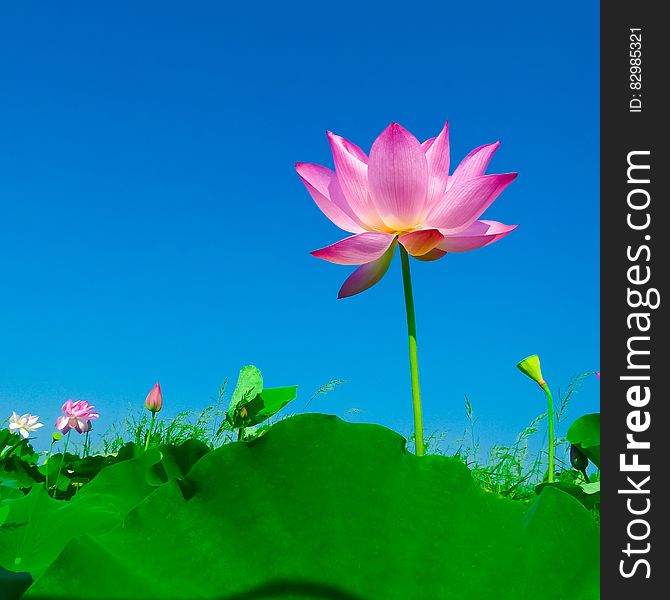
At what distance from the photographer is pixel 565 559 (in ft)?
1.80

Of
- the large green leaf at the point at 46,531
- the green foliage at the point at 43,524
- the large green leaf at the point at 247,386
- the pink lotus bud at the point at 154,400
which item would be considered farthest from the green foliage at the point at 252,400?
the large green leaf at the point at 46,531

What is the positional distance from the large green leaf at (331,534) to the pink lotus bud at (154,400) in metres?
1.63

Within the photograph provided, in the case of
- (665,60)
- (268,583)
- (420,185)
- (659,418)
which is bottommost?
(268,583)

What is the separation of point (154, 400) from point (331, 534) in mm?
1688

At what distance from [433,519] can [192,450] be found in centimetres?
69

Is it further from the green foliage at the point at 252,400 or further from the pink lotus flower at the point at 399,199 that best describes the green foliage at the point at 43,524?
the green foliage at the point at 252,400

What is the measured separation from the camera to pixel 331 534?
19.6 inches

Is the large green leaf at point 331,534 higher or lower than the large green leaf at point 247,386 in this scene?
lower

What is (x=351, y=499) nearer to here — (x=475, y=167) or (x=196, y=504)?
(x=196, y=504)

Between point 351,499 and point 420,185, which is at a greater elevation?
point 420,185

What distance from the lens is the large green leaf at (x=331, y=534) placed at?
1.56ft

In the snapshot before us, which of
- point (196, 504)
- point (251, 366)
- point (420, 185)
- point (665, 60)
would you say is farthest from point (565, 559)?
point (251, 366)

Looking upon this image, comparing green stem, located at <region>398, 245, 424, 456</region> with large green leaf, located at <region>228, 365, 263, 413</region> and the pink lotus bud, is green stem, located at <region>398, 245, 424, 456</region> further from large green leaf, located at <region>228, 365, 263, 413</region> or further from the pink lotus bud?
the pink lotus bud

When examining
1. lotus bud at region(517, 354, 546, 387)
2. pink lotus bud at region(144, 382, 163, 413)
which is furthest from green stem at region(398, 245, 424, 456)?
pink lotus bud at region(144, 382, 163, 413)
